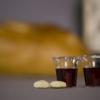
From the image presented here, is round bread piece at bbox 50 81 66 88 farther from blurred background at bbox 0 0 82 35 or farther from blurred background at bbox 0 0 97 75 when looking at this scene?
blurred background at bbox 0 0 82 35

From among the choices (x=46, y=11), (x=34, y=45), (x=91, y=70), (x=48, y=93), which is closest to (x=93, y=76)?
(x=91, y=70)

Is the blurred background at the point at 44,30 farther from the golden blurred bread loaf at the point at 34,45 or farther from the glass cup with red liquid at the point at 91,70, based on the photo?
the glass cup with red liquid at the point at 91,70

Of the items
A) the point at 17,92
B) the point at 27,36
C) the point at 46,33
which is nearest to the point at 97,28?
the point at 46,33

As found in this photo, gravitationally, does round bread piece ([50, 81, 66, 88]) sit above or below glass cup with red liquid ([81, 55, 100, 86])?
below

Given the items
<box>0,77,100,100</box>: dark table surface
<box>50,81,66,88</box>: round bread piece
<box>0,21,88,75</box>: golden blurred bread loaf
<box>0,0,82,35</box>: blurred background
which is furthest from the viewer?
<box>0,0,82,35</box>: blurred background

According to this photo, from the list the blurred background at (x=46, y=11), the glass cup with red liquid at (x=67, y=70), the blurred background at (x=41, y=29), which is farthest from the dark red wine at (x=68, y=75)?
the blurred background at (x=46, y=11)

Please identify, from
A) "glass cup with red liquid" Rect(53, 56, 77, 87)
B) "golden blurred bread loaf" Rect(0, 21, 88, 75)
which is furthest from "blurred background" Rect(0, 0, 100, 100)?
"glass cup with red liquid" Rect(53, 56, 77, 87)

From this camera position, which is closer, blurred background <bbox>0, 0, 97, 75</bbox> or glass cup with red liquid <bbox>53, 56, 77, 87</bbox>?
glass cup with red liquid <bbox>53, 56, 77, 87</bbox>
